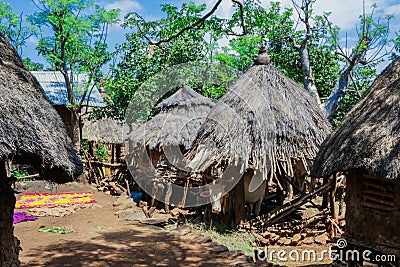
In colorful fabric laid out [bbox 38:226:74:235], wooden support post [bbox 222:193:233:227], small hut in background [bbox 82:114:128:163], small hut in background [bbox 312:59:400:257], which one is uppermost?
small hut in background [bbox 82:114:128:163]

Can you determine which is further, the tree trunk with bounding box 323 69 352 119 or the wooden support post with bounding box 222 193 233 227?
the tree trunk with bounding box 323 69 352 119

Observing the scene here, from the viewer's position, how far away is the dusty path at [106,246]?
7.01 m

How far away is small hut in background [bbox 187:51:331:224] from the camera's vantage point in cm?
860

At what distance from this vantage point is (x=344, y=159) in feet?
18.9

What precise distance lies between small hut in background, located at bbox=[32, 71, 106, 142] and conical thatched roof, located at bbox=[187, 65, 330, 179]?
31.0 feet

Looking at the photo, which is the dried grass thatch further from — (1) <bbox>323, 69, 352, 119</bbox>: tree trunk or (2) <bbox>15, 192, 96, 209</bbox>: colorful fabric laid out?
(1) <bbox>323, 69, 352, 119</bbox>: tree trunk

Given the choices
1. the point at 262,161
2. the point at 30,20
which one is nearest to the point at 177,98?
the point at 262,161

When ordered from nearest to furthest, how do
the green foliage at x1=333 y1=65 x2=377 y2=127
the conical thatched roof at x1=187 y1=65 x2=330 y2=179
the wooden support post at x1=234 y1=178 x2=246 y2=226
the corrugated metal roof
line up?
the conical thatched roof at x1=187 y1=65 x2=330 y2=179 → the wooden support post at x1=234 y1=178 x2=246 y2=226 → the green foliage at x1=333 y1=65 x2=377 y2=127 → the corrugated metal roof

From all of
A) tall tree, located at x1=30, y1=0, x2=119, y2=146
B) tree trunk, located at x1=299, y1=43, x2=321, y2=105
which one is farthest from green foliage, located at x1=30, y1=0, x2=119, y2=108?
tree trunk, located at x1=299, y1=43, x2=321, y2=105

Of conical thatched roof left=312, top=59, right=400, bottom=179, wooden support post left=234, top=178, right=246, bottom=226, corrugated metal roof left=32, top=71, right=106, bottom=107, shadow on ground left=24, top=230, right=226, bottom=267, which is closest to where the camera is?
conical thatched roof left=312, top=59, right=400, bottom=179

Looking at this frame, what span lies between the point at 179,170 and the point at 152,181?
881mm

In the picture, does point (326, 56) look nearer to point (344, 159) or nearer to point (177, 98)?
point (177, 98)

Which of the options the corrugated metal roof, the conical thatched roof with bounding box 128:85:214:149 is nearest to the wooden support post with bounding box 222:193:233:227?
the conical thatched roof with bounding box 128:85:214:149

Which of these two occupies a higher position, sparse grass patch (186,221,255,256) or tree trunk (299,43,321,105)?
tree trunk (299,43,321,105)
